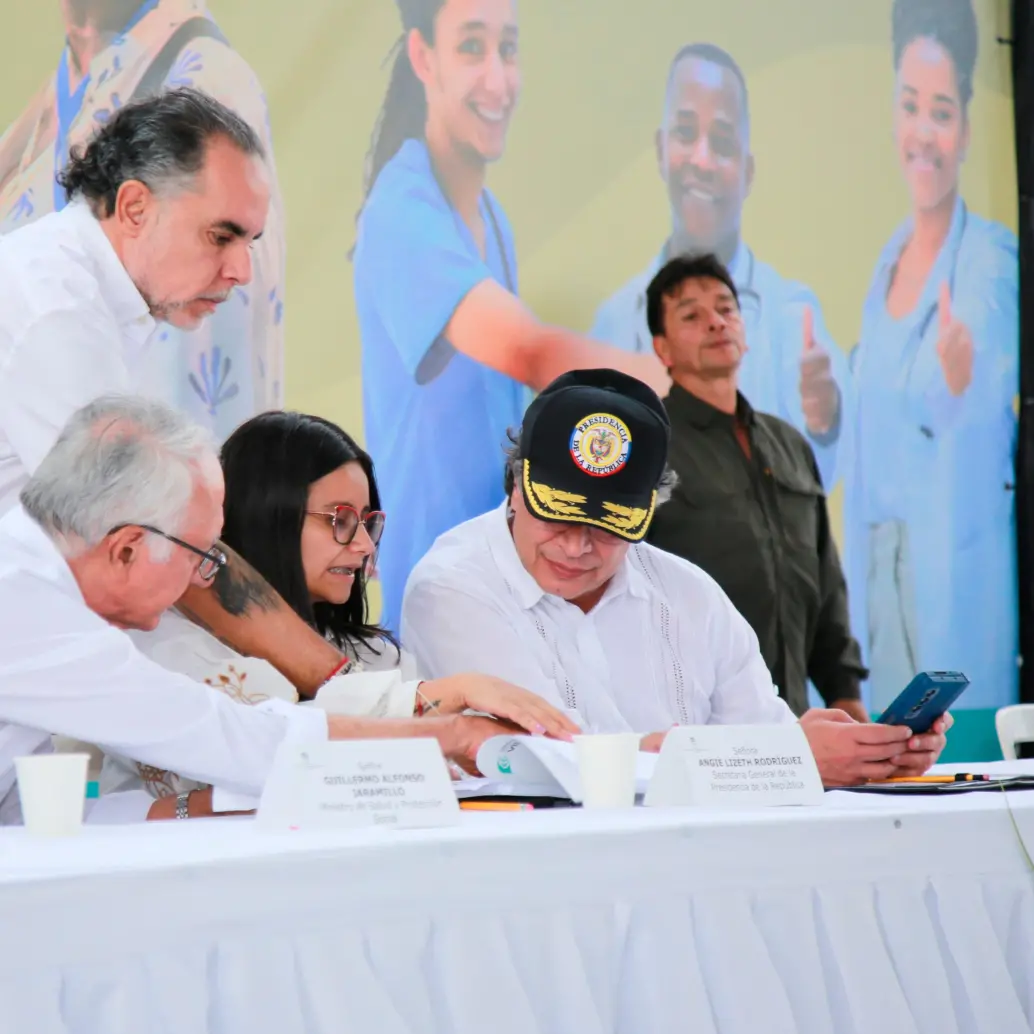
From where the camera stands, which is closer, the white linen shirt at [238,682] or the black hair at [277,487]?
the white linen shirt at [238,682]

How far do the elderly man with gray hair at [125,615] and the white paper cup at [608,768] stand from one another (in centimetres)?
28

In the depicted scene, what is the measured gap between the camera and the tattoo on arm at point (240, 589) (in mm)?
2178

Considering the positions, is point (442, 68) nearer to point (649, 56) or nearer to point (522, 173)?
point (522, 173)

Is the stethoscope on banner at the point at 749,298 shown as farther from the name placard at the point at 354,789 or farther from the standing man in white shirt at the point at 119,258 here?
the name placard at the point at 354,789

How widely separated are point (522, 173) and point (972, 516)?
5.85ft

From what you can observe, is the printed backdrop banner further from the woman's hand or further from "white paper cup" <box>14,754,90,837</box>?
"white paper cup" <box>14,754,90,837</box>

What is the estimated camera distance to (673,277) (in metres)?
4.00

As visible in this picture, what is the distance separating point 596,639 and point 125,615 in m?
0.94

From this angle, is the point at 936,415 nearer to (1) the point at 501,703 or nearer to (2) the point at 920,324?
(2) the point at 920,324

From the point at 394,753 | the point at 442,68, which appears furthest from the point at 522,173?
the point at 394,753

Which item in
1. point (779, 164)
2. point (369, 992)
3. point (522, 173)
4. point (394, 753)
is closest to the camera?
point (369, 992)

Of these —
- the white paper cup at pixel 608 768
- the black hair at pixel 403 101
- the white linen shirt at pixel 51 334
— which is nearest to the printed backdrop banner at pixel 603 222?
the black hair at pixel 403 101

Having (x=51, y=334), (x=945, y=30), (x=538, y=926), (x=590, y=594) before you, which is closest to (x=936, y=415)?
(x=945, y=30)

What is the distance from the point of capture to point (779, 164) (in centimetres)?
429
